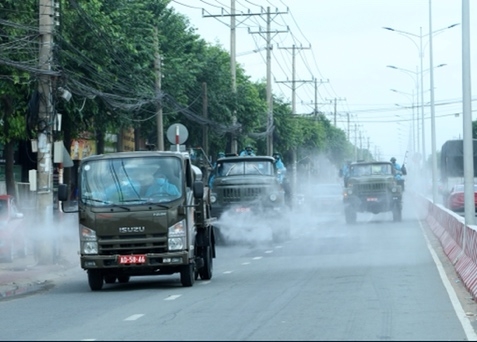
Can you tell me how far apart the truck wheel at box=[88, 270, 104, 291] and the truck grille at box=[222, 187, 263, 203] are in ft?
41.5

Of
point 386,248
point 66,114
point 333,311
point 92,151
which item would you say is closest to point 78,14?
point 66,114

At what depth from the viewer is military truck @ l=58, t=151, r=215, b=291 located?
19625mm

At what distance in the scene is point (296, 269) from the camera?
24438mm

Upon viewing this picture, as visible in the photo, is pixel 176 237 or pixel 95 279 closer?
pixel 176 237

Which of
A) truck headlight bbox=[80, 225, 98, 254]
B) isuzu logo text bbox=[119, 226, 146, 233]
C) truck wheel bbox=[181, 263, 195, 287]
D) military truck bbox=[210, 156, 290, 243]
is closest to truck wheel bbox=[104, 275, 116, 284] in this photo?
truck wheel bbox=[181, 263, 195, 287]

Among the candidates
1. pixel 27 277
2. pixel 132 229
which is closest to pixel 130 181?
pixel 132 229

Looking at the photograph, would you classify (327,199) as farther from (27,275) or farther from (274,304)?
(274,304)

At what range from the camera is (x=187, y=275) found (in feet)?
67.2

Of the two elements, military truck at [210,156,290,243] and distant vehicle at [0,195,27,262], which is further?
military truck at [210,156,290,243]

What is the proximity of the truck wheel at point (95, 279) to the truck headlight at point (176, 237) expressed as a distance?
1.83m

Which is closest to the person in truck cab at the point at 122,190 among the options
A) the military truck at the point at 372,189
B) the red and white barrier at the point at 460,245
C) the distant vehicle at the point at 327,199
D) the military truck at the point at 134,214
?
the military truck at the point at 134,214

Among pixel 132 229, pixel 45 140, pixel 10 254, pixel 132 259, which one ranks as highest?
pixel 45 140

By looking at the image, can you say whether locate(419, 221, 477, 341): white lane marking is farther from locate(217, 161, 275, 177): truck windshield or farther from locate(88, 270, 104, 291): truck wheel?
locate(217, 161, 275, 177): truck windshield

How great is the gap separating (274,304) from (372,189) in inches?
1132
